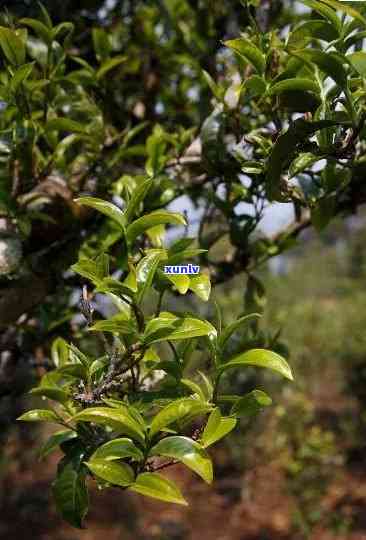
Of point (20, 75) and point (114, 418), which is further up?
point (20, 75)

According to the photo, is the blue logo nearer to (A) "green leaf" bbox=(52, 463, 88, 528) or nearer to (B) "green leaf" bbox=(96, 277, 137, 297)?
(B) "green leaf" bbox=(96, 277, 137, 297)

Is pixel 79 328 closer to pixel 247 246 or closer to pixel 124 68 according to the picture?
pixel 247 246

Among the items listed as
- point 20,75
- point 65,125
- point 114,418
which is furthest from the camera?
point 65,125

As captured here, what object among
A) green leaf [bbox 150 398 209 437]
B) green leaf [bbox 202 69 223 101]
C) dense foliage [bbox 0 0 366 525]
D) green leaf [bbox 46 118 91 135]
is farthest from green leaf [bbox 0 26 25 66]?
green leaf [bbox 150 398 209 437]

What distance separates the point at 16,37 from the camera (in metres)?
0.98

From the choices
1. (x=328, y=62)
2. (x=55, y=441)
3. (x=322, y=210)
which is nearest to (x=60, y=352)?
(x=55, y=441)

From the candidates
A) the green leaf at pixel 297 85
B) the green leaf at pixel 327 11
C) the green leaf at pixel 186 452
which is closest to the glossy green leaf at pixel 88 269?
the green leaf at pixel 186 452

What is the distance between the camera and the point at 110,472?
2.28 feet

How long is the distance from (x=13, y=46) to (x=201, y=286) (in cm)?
57

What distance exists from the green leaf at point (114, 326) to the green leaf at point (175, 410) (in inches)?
4.7

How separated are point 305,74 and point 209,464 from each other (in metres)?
0.57

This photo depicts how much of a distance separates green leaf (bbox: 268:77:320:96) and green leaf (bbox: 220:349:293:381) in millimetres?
353

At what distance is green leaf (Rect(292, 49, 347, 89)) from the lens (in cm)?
70

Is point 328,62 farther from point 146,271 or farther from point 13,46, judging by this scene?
point 13,46
